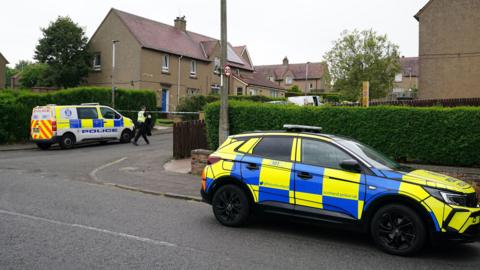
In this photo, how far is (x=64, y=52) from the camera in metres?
38.7

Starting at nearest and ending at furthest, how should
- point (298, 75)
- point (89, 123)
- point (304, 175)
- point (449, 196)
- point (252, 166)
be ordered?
point (449, 196)
point (304, 175)
point (252, 166)
point (89, 123)
point (298, 75)

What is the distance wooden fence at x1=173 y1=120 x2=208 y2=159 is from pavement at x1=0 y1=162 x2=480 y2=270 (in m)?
6.40

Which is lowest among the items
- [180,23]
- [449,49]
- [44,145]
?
[44,145]

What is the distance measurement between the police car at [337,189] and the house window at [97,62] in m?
34.1

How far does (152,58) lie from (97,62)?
565cm

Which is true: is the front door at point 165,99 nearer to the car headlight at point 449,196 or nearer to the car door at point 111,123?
the car door at point 111,123

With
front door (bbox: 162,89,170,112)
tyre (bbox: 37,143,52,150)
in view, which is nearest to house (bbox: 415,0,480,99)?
front door (bbox: 162,89,170,112)

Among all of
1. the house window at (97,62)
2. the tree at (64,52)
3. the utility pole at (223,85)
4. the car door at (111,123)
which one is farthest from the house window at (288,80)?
the utility pole at (223,85)

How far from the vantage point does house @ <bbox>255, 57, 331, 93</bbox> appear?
3199 inches

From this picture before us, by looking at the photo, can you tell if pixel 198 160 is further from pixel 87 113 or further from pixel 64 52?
pixel 64 52

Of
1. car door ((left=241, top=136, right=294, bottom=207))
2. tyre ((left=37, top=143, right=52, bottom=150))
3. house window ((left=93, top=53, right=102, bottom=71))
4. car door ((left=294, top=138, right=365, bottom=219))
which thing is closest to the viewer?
car door ((left=294, top=138, right=365, bottom=219))

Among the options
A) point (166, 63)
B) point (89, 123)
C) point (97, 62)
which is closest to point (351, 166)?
point (89, 123)

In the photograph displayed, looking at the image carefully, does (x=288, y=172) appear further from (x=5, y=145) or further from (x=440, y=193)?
(x=5, y=145)

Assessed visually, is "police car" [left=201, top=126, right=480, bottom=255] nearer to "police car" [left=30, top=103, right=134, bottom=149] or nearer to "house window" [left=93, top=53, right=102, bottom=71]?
"police car" [left=30, top=103, right=134, bottom=149]
